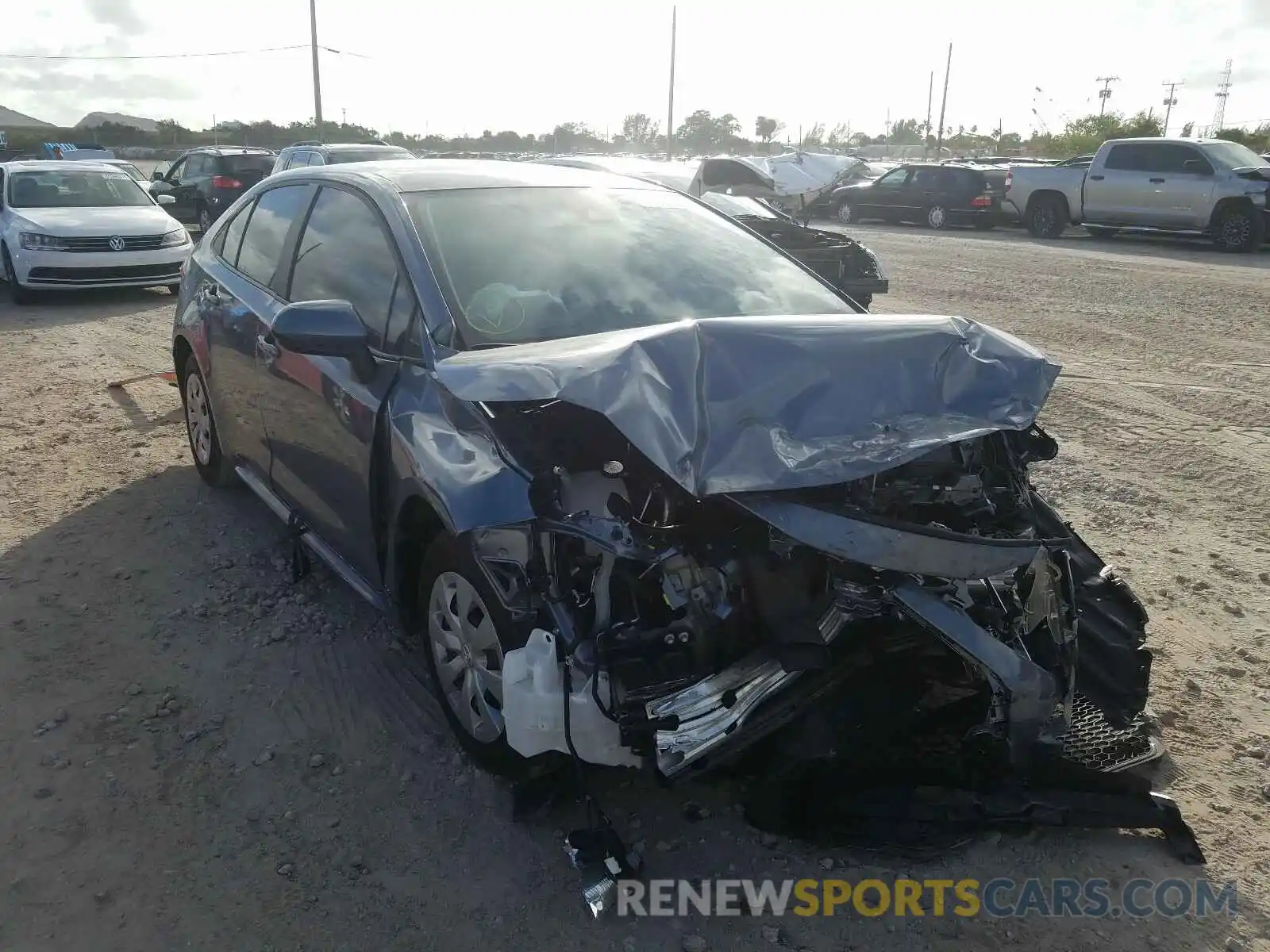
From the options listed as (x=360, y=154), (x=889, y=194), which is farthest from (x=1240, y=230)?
(x=360, y=154)

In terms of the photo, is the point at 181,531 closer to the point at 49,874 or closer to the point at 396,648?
the point at 396,648

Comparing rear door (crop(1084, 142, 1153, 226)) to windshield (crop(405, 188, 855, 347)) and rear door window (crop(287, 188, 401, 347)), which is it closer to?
windshield (crop(405, 188, 855, 347))

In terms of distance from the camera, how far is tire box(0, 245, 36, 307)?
11.8 meters

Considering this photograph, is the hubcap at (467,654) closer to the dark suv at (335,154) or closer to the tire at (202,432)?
the tire at (202,432)

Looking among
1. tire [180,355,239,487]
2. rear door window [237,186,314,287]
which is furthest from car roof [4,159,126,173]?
rear door window [237,186,314,287]

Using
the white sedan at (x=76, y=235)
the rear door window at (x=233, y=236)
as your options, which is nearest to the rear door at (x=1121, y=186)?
the white sedan at (x=76, y=235)

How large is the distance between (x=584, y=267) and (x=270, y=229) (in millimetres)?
1850

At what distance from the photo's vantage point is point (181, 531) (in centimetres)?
518

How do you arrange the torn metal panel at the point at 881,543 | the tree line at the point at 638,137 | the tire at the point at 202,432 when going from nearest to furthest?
the torn metal panel at the point at 881,543
the tire at the point at 202,432
the tree line at the point at 638,137

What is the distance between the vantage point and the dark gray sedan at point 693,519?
2627 millimetres

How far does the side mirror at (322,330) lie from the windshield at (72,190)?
11.2 m

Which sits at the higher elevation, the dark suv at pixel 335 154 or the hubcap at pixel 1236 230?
the dark suv at pixel 335 154

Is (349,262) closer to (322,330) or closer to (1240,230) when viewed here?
(322,330)

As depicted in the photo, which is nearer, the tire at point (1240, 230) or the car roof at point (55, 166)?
the car roof at point (55, 166)
